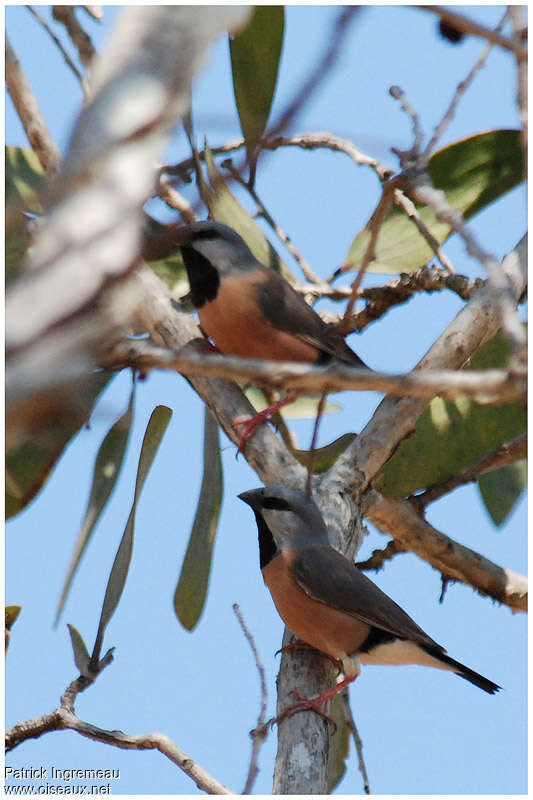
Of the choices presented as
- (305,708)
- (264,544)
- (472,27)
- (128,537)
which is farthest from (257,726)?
(472,27)

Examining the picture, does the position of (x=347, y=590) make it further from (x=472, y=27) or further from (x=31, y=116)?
(x=472, y=27)

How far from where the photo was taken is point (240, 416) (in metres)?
3.44

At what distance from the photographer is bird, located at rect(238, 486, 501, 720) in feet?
11.4

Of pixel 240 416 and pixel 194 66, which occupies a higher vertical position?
pixel 240 416

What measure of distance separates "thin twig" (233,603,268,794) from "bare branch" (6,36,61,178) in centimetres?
191

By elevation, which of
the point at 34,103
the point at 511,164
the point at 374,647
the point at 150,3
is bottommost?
the point at 150,3

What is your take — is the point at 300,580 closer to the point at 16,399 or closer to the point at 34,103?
the point at 34,103

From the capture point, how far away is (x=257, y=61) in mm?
4047

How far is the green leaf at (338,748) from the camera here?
3904mm

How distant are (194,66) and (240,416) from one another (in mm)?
2522

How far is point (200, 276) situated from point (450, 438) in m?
1.40

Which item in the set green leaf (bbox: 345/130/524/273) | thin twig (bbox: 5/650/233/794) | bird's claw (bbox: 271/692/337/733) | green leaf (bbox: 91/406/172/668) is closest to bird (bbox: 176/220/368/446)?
green leaf (bbox: 345/130/524/273)

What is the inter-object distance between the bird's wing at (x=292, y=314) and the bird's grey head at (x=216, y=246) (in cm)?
14

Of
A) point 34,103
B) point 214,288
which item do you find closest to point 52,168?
point 34,103
